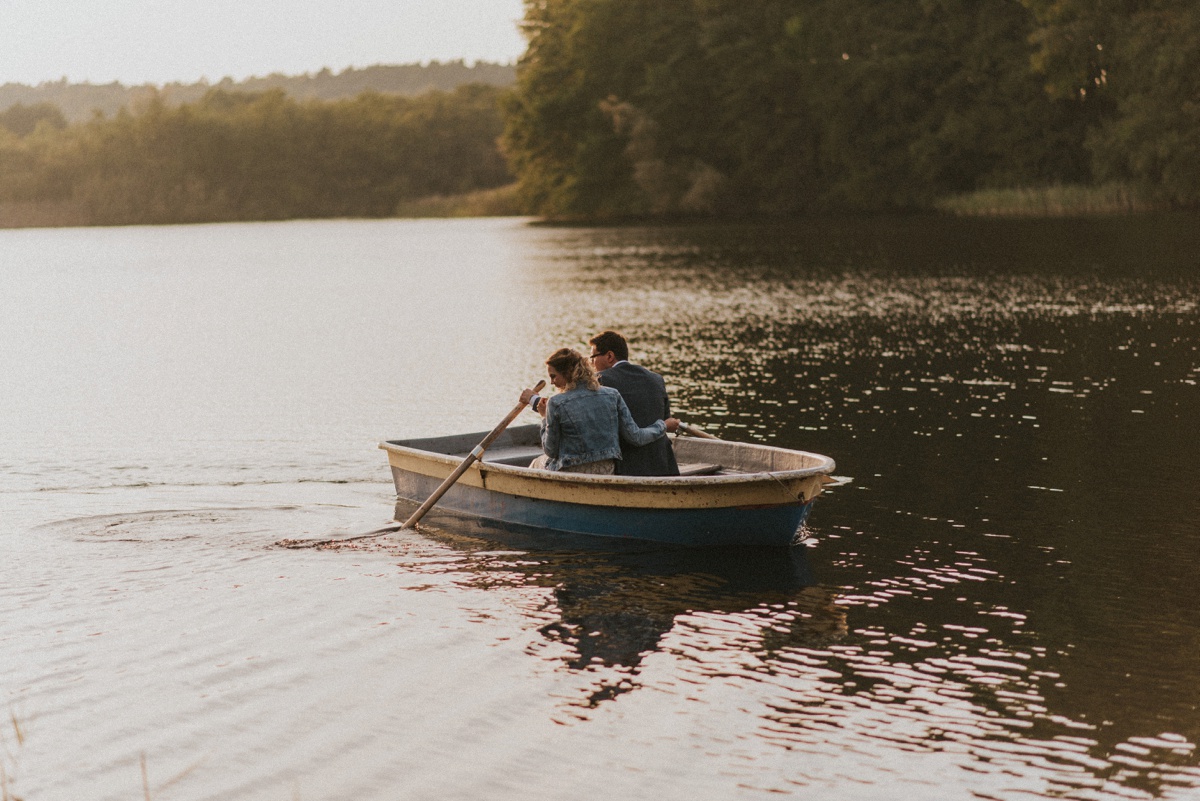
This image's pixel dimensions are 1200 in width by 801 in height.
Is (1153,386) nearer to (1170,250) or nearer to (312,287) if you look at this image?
(1170,250)

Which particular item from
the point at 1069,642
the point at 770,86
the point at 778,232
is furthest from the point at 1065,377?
the point at 770,86

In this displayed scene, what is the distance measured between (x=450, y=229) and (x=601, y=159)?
1145 centimetres

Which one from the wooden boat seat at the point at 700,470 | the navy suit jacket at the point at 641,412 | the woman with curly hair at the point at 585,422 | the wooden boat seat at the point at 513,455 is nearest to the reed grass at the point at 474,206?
the wooden boat seat at the point at 513,455

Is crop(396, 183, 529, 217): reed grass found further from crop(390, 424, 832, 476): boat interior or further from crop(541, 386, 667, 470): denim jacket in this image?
crop(541, 386, 667, 470): denim jacket

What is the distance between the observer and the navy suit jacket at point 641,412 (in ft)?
35.7

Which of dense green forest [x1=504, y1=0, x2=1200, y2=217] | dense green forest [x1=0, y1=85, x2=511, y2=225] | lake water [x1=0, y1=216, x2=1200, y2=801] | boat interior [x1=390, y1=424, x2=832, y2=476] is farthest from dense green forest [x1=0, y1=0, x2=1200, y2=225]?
boat interior [x1=390, y1=424, x2=832, y2=476]

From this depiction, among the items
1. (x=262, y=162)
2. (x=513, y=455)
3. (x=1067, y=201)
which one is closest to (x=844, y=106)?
(x=1067, y=201)

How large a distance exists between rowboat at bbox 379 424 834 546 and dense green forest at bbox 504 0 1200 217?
52.4 m

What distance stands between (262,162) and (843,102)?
73.6 meters

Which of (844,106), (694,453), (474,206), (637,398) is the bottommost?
(694,453)

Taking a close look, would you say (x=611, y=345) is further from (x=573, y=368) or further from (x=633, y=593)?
(x=633, y=593)

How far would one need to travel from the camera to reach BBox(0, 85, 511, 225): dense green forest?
426 feet

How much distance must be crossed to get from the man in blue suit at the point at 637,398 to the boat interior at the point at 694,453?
1.49ft

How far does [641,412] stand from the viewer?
1098 centimetres
